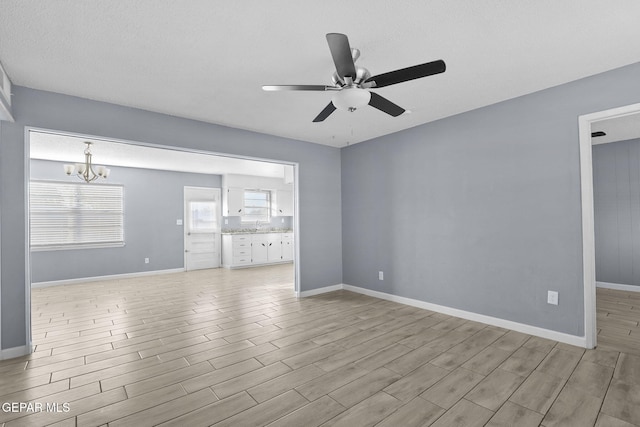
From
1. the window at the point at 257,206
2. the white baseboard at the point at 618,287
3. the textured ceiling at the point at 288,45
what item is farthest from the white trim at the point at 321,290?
the white baseboard at the point at 618,287

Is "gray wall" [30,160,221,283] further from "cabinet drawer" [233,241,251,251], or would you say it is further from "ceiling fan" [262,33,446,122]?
"ceiling fan" [262,33,446,122]

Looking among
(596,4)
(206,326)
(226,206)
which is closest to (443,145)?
(596,4)

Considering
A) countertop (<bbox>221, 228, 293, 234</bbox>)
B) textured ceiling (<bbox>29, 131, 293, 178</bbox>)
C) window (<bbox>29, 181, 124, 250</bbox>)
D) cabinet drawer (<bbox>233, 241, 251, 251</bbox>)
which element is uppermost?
textured ceiling (<bbox>29, 131, 293, 178</bbox>)

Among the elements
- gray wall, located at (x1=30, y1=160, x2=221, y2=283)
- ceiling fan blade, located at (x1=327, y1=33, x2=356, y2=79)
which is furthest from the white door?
ceiling fan blade, located at (x1=327, y1=33, x2=356, y2=79)

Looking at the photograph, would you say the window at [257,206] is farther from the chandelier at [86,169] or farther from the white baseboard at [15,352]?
the white baseboard at [15,352]

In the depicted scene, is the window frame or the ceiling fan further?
the window frame

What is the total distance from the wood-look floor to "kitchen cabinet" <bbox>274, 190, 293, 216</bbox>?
4.93m

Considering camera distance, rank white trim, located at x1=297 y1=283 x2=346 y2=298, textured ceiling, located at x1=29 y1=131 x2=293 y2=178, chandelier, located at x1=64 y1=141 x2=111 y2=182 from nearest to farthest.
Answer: textured ceiling, located at x1=29 y1=131 x2=293 y2=178
white trim, located at x1=297 y1=283 x2=346 y2=298
chandelier, located at x1=64 y1=141 x2=111 y2=182

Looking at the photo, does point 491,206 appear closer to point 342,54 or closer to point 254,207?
point 342,54

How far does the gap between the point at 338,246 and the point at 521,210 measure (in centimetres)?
288

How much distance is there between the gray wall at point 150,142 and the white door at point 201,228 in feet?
12.8

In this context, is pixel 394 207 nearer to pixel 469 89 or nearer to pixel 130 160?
pixel 469 89

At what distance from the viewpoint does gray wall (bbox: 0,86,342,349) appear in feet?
9.32

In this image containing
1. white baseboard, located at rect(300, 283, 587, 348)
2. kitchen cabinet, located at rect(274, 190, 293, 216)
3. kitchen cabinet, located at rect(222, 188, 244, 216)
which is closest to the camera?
white baseboard, located at rect(300, 283, 587, 348)
